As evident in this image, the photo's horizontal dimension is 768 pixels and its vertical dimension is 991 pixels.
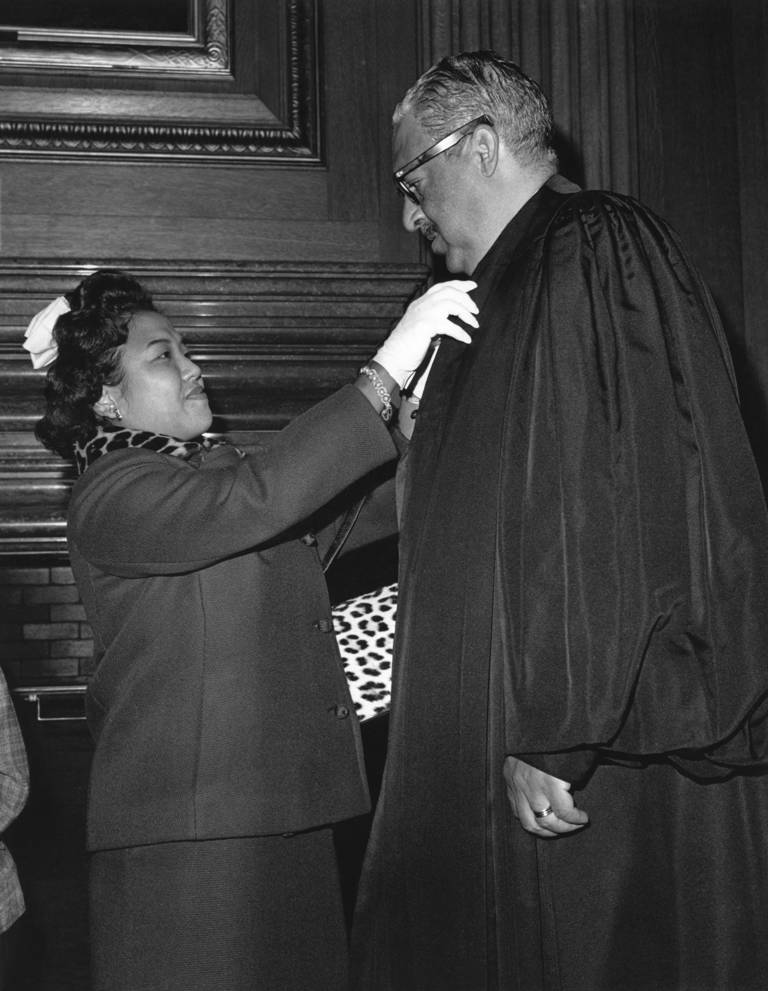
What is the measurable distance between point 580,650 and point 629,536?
139 mm

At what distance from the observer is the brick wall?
2654mm

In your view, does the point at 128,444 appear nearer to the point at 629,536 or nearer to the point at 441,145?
the point at 441,145

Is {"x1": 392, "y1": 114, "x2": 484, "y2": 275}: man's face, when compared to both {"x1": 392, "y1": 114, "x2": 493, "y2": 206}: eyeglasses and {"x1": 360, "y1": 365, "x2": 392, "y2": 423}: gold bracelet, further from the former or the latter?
{"x1": 360, "y1": 365, "x2": 392, "y2": 423}: gold bracelet

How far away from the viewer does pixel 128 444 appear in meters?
1.92

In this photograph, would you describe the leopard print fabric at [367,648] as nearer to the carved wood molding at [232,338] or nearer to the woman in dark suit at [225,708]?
the woman in dark suit at [225,708]

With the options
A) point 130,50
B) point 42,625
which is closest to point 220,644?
point 42,625

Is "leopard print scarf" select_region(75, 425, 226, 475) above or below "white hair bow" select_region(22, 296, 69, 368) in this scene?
below

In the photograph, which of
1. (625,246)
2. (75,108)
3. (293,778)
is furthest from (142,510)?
(75,108)

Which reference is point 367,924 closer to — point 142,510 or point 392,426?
point 142,510

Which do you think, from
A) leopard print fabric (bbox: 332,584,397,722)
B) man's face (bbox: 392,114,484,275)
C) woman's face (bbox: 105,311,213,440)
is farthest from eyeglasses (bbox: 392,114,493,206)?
leopard print fabric (bbox: 332,584,397,722)

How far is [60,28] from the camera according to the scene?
255cm

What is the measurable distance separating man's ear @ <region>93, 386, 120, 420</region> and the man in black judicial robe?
0.66 metres

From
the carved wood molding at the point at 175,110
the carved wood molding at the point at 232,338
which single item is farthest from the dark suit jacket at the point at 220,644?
the carved wood molding at the point at 175,110

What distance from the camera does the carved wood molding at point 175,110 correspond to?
8.27ft
